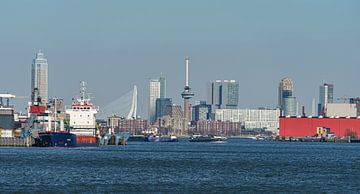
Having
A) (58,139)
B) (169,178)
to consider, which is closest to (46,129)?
(58,139)

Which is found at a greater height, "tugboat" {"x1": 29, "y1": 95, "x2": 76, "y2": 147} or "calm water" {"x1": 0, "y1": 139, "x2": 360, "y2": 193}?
"tugboat" {"x1": 29, "y1": 95, "x2": 76, "y2": 147}

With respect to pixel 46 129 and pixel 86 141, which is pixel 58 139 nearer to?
pixel 86 141

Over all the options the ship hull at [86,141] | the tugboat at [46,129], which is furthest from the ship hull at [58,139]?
the ship hull at [86,141]

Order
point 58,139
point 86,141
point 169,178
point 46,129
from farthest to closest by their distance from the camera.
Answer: point 46,129 → point 86,141 → point 58,139 → point 169,178

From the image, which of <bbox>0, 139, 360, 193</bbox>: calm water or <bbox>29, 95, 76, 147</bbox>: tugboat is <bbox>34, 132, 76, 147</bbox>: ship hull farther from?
<bbox>0, 139, 360, 193</bbox>: calm water

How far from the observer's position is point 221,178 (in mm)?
73500

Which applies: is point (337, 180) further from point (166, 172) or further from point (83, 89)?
point (83, 89)

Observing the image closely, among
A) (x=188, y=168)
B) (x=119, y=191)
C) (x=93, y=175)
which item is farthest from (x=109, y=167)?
(x=119, y=191)

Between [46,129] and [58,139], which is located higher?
[46,129]

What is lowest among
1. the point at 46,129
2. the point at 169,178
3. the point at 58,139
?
the point at 169,178

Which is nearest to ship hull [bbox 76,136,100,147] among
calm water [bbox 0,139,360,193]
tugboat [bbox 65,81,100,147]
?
tugboat [bbox 65,81,100,147]

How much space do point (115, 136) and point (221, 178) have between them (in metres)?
125

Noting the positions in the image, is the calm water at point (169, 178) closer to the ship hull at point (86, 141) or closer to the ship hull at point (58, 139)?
the ship hull at point (58, 139)

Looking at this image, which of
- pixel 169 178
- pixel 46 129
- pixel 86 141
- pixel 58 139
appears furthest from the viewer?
pixel 46 129
